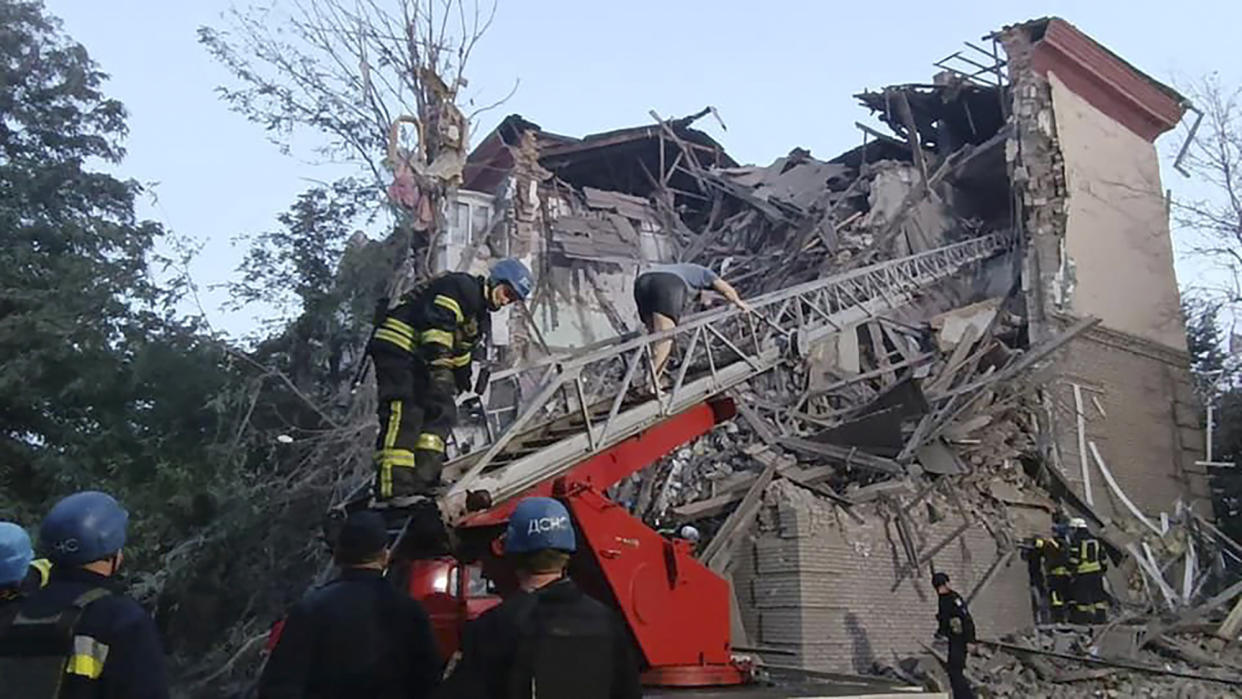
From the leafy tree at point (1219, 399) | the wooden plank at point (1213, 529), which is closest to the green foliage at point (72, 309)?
the wooden plank at point (1213, 529)

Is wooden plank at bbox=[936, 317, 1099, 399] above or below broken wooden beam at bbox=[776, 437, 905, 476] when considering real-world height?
above

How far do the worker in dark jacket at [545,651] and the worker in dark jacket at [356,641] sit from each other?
0.78ft

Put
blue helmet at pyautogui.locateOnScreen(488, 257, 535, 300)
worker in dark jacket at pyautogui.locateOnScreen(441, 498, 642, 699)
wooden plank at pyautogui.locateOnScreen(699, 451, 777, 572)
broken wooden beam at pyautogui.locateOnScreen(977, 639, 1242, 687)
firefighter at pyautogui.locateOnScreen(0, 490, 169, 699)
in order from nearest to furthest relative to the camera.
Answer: firefighter at pyautogui.locateOnScreen(0, 490, 169, 699), worker in dark jacket at pyautogui.locateOnScreen(441, 498, 642, 699), blue helmet at pyautogui.locateOnScreen(488, 257, 535, 300), broken wooden beam at pyautogui.locateOnScreen(977, 639, 1242, 687), wooden plank at pyautogui.locateOnScreen(699, 451, 777, 572)

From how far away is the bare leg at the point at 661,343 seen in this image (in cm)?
689

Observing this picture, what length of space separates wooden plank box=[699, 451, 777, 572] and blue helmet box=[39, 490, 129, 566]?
7.84 m

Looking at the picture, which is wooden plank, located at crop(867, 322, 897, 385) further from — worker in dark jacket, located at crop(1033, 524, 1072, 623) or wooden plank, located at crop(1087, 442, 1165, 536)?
wooden plank, located at crop(1087, 442, 1165, 536)

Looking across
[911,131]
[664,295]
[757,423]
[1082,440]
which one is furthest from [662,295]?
[911,131]

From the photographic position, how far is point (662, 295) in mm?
7273

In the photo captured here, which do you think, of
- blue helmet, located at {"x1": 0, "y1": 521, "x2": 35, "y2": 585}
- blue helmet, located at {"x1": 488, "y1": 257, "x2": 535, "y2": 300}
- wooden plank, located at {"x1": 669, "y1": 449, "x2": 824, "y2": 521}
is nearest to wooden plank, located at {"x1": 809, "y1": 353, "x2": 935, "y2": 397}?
wooden plank, located at {"x1": 669, "y1": 449, "x2": 824, "y2": 521}

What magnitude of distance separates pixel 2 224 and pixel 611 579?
489 inches

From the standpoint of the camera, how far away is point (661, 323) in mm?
7246

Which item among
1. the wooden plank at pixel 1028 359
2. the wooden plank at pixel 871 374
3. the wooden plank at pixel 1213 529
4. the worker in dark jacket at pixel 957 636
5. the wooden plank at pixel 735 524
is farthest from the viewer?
the wooden plank at pixel 1213 529

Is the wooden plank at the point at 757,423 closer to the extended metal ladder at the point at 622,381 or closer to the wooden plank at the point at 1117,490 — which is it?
the extended metal ladder at the point at 622,381

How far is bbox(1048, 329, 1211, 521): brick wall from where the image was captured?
13.9 m
